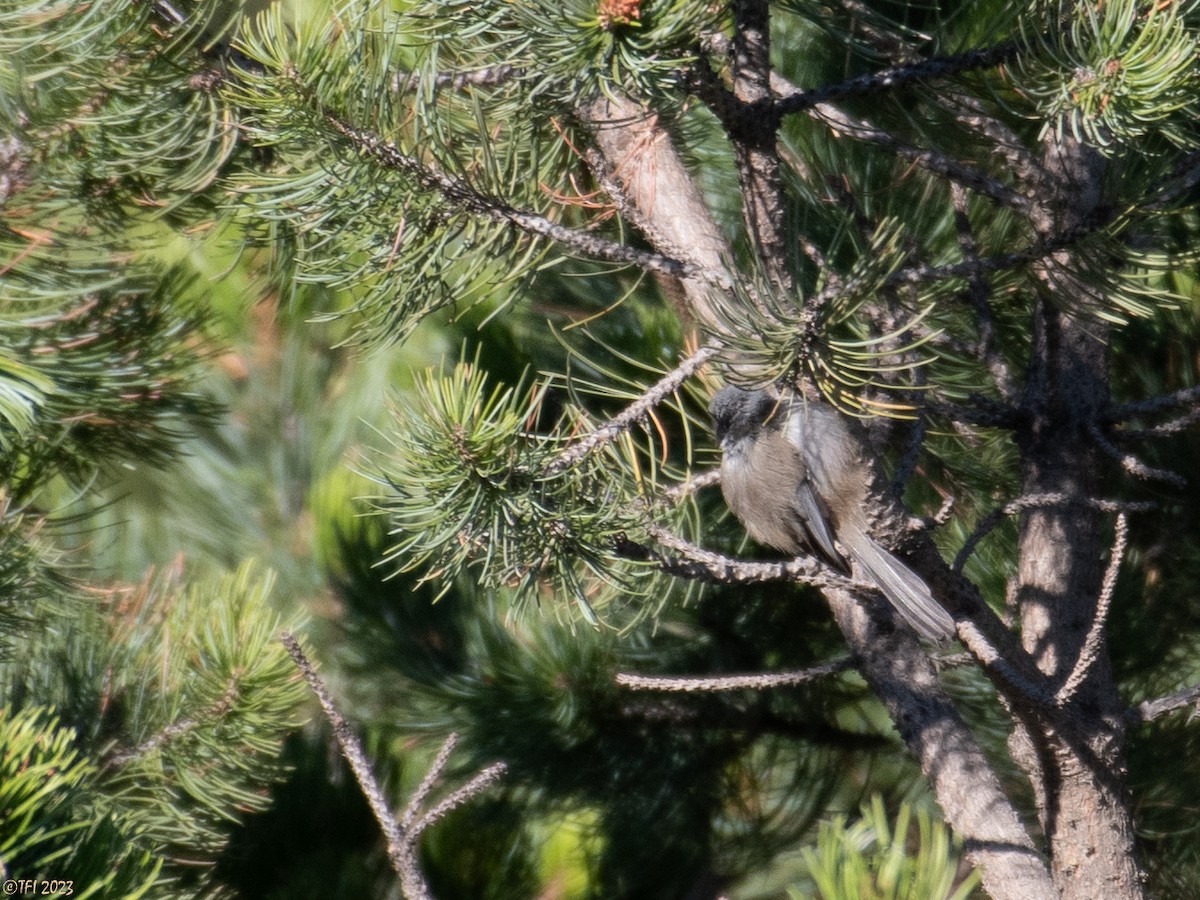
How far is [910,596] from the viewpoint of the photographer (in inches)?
41.7

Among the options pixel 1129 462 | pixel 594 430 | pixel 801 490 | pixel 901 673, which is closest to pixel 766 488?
pixel 801 490

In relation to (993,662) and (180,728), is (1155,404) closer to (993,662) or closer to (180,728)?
(993,662)

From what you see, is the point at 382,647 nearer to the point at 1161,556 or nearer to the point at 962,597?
the point at 962,597

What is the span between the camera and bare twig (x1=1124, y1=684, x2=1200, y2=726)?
1.04 meters

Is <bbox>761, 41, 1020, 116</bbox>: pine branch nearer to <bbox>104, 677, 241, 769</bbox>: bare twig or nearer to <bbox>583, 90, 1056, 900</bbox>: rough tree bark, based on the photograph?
<bbox>583, 90, 1056, 900</bbox>: rough tree bark

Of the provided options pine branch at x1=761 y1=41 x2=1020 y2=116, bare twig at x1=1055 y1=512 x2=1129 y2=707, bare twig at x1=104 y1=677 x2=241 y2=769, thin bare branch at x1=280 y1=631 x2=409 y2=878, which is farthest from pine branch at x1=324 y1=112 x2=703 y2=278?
bare twig at x1=104 y1=677 x2=241 y2=769

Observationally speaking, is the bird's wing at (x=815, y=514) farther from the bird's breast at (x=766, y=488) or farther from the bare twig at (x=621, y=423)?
the bare twig at (x=621, y=423)

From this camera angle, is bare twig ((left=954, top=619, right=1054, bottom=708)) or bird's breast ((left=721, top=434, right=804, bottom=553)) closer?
bare twig ((left=954, top=619, right=1054, bottom=708))

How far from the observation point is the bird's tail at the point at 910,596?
1.03m

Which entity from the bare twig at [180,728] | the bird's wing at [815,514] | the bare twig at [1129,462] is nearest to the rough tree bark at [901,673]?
the bare twig at [1129,462]

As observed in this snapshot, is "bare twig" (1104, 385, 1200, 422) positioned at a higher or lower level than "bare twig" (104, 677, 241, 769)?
higher

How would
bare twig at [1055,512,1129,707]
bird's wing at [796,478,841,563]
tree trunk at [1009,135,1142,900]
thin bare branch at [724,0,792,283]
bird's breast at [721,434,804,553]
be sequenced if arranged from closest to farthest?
thin bare branch at [724,0,792,283] < bare twig at [1055,512,1129,707] < tree trunk at [1009,135,1142,900] < bird's breast at [721,434,804,553] < bird's wing at [796,478,841,563]

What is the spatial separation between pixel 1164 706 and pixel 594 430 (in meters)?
0.66

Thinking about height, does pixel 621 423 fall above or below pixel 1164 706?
above
